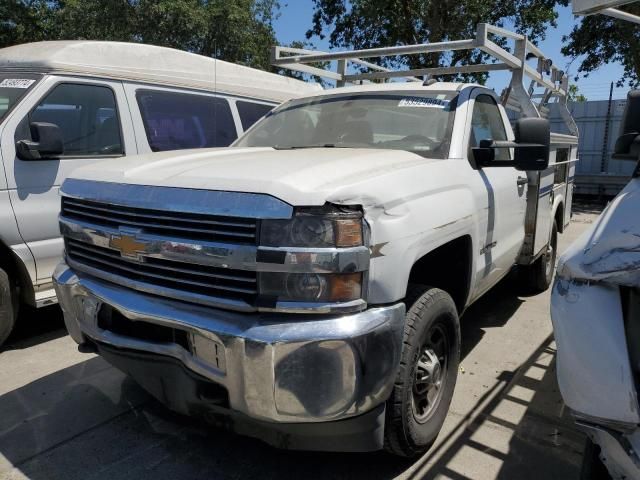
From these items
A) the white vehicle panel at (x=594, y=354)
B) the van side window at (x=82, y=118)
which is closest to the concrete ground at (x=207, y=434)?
the white vehicle panel at (x=594, y=354)

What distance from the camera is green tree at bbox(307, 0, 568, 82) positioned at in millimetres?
13555

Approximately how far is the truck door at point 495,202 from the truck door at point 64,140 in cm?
297

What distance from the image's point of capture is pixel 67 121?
14.3 feet

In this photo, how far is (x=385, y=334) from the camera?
213cm

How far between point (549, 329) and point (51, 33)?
16622 millimetres

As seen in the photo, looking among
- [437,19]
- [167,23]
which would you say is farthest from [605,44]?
[167,23]

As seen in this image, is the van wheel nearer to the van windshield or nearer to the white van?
the white van

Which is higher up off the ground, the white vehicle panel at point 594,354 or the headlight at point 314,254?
the headlight at point 314,254

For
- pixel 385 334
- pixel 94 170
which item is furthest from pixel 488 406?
pixel 94 170

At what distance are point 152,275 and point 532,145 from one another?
2203 mm

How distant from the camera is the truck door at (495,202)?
3.30 m

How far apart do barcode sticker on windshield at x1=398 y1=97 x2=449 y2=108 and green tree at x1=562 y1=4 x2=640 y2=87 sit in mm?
12777

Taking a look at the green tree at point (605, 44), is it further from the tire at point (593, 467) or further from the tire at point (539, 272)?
the tire at point (593, 467)

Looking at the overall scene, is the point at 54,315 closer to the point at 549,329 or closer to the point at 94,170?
the point at 94,170
